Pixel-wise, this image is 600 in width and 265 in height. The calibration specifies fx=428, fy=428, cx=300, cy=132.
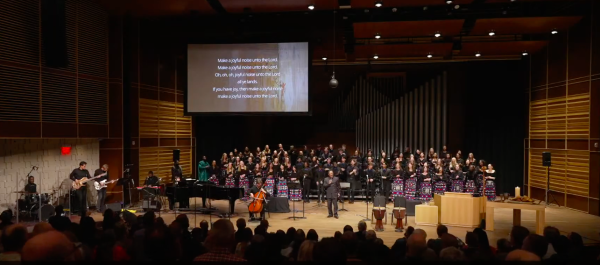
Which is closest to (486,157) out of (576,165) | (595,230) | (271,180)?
(576,165)

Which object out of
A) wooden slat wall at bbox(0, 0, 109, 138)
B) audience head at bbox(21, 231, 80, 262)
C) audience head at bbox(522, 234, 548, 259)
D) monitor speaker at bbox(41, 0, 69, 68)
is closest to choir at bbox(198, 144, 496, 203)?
wooden slat wall at bbox(0, 0, 109, 138)

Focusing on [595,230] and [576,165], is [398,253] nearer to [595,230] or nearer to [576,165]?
[595,230]

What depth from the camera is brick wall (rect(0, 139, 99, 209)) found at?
11008 mm

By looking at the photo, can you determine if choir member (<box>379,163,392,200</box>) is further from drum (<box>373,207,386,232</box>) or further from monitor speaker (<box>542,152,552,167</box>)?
monitor speaker (<box>542,152,552,167</box>)

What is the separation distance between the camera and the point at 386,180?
15.0 m

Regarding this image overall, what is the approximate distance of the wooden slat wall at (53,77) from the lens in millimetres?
10289

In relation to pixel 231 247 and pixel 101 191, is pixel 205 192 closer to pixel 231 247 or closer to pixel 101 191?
pixel 101 191

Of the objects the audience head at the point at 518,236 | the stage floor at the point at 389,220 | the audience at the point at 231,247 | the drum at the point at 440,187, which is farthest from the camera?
the drum at the point at 440,187

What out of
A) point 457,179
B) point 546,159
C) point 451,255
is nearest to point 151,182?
point 457,179

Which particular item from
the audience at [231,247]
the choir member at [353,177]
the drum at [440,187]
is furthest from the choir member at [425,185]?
the audience at [231,247]

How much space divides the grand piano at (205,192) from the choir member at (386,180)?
5387 mm

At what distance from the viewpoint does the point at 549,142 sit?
1505 cm

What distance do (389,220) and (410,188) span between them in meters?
3.45

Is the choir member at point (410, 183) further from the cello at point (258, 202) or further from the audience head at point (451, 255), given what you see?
the audience head at point (451, 255)
